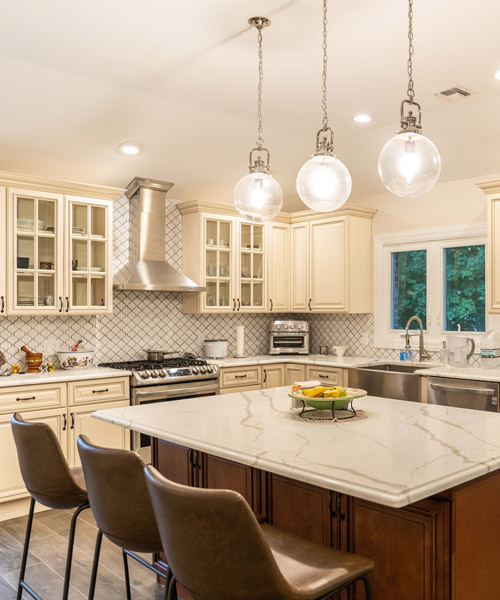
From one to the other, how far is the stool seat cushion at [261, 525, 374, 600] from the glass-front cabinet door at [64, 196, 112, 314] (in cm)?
311

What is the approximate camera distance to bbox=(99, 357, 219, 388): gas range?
4624 millimetres

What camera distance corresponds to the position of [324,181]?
2566 mm

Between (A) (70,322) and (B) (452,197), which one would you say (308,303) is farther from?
(A) (70,322)

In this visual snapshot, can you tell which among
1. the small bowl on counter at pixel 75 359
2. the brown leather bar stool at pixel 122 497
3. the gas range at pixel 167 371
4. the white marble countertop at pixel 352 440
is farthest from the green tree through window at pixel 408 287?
the brown leather bar stool at pixel 122 497

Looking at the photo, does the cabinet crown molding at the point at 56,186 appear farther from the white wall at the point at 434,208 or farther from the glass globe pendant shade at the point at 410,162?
the glass globe pendant shade at the point at 410,162

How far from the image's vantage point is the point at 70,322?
4.95 m

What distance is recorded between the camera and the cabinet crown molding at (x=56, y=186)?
425cm

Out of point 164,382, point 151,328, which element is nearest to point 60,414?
point 164,382

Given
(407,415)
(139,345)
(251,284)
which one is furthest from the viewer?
(251,284)

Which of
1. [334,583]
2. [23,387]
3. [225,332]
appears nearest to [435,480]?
[334,583]

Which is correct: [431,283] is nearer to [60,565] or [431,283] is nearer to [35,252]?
[35,252]

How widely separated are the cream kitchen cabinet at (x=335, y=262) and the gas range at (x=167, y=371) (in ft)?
4.55

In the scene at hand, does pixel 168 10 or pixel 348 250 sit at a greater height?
pixel 168 10

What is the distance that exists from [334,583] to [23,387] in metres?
3.02
